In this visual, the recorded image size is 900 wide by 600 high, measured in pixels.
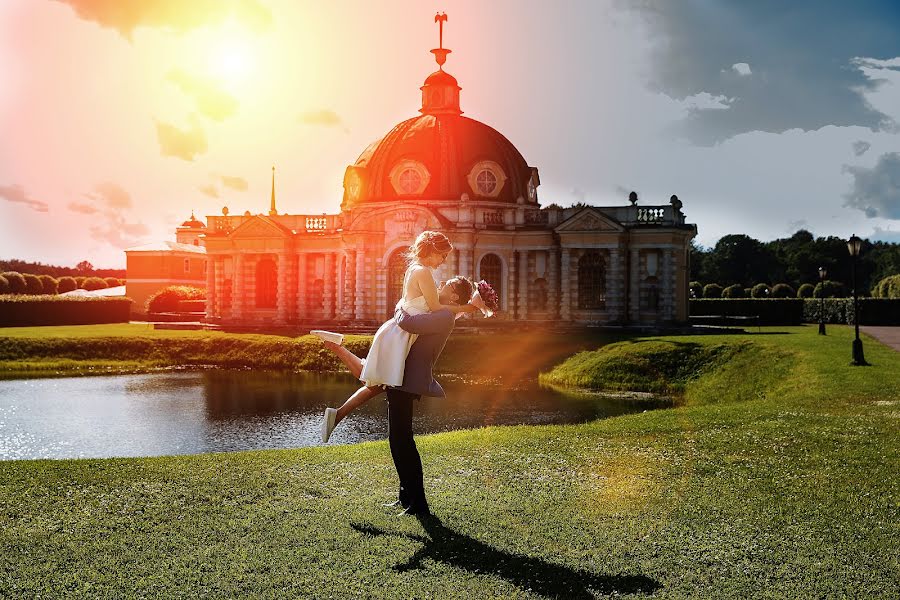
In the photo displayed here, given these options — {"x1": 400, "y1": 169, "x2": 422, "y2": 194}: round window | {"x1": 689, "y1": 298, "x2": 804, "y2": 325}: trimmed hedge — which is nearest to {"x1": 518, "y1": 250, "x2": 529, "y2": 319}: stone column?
{"x1": 400, "y1": 169, "x2": 422, "y2": 194}: round window

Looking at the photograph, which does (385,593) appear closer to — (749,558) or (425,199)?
(749,558)

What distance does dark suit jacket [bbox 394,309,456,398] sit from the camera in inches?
348

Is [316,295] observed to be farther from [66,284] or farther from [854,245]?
[66,284]

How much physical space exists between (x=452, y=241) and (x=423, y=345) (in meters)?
37.3

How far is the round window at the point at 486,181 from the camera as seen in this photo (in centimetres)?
5044

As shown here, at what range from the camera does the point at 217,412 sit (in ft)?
82.5

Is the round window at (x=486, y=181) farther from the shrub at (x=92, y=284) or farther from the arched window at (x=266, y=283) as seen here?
the shrub at (x=92, y=284)

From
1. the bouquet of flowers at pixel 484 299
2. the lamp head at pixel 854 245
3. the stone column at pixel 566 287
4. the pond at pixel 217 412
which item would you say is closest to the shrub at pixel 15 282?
the pond at pixel 217 412

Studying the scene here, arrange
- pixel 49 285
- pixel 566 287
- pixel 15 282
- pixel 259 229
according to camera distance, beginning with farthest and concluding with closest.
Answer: pixel 49 285
pixel 15 282
pixel 259 229
pixel 566 287

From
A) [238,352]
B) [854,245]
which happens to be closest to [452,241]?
[238,352]

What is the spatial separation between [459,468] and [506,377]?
24134 millimetres

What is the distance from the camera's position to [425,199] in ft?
161

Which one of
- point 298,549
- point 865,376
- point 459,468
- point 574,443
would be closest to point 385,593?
point 298,549

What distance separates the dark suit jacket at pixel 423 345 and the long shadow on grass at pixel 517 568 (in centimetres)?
150
